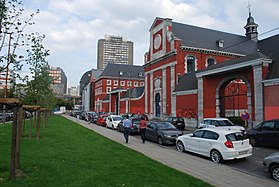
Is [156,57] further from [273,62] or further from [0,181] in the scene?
[0,181]

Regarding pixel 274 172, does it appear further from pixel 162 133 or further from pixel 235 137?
pixel 162 133

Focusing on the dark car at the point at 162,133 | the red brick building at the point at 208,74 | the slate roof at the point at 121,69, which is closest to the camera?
the dark car at the point at 162,133

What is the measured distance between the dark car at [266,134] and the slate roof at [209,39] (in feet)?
86.2

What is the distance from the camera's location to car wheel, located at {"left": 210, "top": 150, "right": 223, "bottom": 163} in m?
10.4

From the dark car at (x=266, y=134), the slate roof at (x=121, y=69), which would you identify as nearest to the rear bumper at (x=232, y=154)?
the dark car at (x=266, y=134)

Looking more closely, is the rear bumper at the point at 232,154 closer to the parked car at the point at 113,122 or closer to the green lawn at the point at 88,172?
the green lawn at the point at 88,172

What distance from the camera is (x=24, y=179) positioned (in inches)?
251

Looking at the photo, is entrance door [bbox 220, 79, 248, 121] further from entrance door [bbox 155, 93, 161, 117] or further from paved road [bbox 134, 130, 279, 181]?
paved road [bbox 134, 130, 279, 181]

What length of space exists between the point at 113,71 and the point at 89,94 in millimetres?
20930

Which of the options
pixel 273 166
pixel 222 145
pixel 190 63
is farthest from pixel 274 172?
pixel 190 63

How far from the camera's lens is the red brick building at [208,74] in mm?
20141

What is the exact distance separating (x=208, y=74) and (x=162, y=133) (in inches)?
467

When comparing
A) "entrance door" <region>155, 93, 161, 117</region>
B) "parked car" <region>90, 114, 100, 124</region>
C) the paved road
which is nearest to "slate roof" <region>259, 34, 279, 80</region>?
the paved road

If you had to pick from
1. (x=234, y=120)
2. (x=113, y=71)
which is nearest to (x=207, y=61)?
(x=234, y=120)
